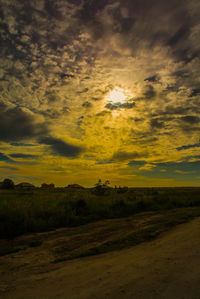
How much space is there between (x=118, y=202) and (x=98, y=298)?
15941mm

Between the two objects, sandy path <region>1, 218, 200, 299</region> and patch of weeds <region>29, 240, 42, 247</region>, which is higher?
sandy path <region>1, 218, 200, 299</region>

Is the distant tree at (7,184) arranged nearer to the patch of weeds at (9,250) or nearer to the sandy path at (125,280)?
the patch of weeds at (9,250)

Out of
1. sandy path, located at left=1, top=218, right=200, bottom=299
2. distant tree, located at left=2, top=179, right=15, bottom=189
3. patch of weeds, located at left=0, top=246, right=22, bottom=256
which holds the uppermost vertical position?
distant tree, located at left=2, top=179, right=15, bottom=189

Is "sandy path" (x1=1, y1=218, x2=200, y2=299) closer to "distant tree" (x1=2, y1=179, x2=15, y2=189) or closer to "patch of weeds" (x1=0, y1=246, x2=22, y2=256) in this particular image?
"patch of weeds" (x1=0, y1=246, x2=22, y2=256)

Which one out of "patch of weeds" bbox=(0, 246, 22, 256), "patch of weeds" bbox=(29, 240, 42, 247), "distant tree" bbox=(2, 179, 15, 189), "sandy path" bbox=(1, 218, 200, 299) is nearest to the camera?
"sandy path" bbox=(1, 218, 200, 299)

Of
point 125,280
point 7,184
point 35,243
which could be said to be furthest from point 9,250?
point 7,184

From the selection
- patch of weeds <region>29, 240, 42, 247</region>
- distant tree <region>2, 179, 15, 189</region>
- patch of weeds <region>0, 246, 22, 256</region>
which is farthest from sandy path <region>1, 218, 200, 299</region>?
distant tree <region>2, 179, 15, 189</region>

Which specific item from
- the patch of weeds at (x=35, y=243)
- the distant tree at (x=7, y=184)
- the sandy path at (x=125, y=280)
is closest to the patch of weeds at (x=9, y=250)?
the patch of weeds at (x=35, y=243)

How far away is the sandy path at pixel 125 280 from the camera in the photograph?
2.99m

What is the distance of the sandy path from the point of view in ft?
9.80

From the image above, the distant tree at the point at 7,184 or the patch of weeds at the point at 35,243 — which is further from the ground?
the distant tree at the point at 7,184

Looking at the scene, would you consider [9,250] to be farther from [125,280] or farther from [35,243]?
[125,280]

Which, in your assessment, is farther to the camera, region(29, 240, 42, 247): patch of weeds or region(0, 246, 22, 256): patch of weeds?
region(29, 240, 42, 247): patch of weeds

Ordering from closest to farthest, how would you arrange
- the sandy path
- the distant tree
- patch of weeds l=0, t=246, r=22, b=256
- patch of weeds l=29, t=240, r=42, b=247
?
1. the sandy path
2. patch of weeds l=0, t=246, r=22, b=256
3. patch of weeds l=29, t=240, r=42, b=247
4. the distant tree
